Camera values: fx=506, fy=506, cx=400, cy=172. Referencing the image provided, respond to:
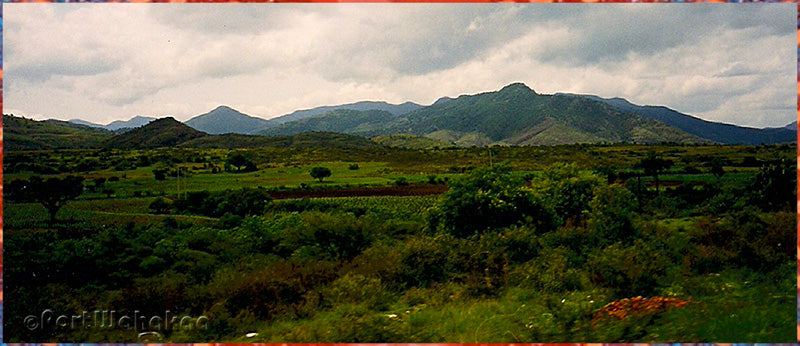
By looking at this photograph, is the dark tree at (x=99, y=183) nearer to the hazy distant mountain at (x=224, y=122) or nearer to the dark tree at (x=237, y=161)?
the hazy distant mountain at (x=224, y=122)

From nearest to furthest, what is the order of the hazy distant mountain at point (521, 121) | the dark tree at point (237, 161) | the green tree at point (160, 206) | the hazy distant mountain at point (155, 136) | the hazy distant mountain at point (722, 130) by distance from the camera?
the green tree at point (160, 206)
the hazy distant mountain at point (722, 130)
the dark tree at point (237, 161)
the hazy distant mountain at point (155, 136)
the hazy distant mountain at point (521, 121)

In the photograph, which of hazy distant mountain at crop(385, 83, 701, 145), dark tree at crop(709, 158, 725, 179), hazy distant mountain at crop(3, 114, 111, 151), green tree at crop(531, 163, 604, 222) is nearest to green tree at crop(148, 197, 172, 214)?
hazy distant mountain at crop(3, 114, 111, 151)

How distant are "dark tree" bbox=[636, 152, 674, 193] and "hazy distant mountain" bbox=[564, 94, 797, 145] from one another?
1.02m

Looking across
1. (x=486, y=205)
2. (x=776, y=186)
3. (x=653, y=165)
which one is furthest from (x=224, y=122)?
(x=776, y=186)

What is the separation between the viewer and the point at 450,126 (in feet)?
50.6

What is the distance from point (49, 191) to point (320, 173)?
4.07 m

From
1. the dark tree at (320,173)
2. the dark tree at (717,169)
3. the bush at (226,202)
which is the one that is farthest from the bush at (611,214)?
the bush at (226,202)

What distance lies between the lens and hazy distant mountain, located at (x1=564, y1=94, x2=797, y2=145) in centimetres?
838

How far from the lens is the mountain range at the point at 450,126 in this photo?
Answer: 29.1 feet

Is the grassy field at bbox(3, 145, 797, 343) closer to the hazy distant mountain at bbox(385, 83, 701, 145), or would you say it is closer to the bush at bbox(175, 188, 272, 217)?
the bush at bbox(175, 188, 272, 217)

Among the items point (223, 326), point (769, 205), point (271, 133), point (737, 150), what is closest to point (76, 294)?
point (223, 326)

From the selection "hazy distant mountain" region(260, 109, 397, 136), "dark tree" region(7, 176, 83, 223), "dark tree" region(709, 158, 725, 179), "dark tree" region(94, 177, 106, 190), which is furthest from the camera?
"hazy distant mountain" region(260, 109, 397, 136)

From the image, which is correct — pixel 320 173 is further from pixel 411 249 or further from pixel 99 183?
pixel 99 183

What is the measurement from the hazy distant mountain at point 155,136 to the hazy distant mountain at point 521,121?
5.39 meters
